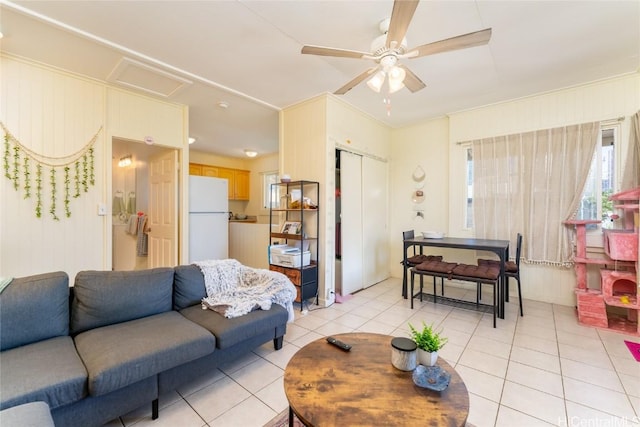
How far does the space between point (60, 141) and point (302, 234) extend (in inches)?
110

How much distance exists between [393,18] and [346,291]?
10.7ft

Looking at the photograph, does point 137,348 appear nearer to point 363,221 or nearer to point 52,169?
point 52,169

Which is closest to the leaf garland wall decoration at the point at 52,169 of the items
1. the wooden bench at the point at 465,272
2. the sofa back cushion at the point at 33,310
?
the sofa back cushion at the point at 33,310

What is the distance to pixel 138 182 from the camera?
17.4 ft

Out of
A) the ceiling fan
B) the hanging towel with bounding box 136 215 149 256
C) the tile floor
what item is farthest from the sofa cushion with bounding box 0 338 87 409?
the hanging towel with bounding box 136 215 149 256

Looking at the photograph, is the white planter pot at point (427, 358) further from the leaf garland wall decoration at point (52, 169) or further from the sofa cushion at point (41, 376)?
the leaf garland wall decoration at point (52, 169)

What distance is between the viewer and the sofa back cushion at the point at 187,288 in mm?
2244

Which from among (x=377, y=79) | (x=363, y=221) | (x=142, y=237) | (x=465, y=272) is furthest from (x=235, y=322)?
(x=142, y=237)

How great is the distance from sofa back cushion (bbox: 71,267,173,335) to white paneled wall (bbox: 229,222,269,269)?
8.04ft

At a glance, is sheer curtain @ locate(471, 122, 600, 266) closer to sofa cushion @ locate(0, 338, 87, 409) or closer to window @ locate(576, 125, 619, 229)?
window @ locate(576, 125, 619, 229)

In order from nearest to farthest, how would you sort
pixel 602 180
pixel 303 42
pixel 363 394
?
1. pixel 363 394
2. pixel 303 42
3. pixel 602 180

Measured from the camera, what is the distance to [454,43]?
69.6 inches

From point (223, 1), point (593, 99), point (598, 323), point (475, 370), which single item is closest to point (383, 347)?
point (475, 370)

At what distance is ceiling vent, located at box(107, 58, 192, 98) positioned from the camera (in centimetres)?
274
